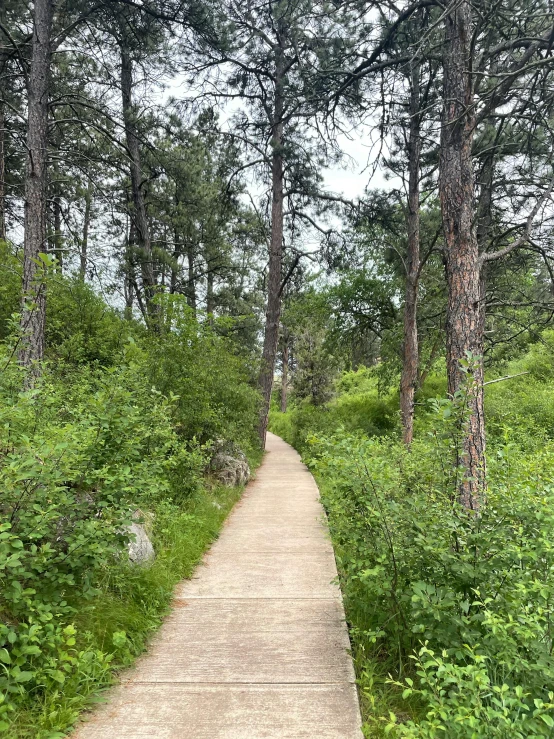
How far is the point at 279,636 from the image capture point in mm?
3488

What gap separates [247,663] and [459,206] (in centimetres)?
416

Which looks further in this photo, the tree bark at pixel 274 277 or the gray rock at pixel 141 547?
the tree bark at pixel 274 277

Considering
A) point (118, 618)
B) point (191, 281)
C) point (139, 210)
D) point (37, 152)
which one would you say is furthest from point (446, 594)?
point (191, 281)

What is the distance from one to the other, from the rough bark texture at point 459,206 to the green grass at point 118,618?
3.23 meters

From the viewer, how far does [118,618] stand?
11.3 feet

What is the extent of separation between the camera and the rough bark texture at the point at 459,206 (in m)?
4.09

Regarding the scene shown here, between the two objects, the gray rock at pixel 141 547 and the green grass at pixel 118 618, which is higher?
the gray rock at pixel 141 547

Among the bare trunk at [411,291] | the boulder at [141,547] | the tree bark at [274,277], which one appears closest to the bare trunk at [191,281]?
the tree bark at [274,277]

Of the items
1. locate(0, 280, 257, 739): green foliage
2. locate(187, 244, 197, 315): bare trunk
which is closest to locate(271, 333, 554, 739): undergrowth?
locate(0, 280, 257, 739): green foliage

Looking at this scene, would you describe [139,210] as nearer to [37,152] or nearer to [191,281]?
[37,152]

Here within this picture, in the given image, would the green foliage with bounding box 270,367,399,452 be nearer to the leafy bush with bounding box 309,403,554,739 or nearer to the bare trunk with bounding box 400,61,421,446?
the bare trunk with bounding box 400,61,421,446

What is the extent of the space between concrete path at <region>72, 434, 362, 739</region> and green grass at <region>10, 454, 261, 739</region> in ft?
0.37

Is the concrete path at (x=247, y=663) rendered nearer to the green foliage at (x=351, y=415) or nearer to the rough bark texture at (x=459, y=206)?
the rough bark texture at (x=459, y=206)

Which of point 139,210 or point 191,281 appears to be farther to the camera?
point 191,281
